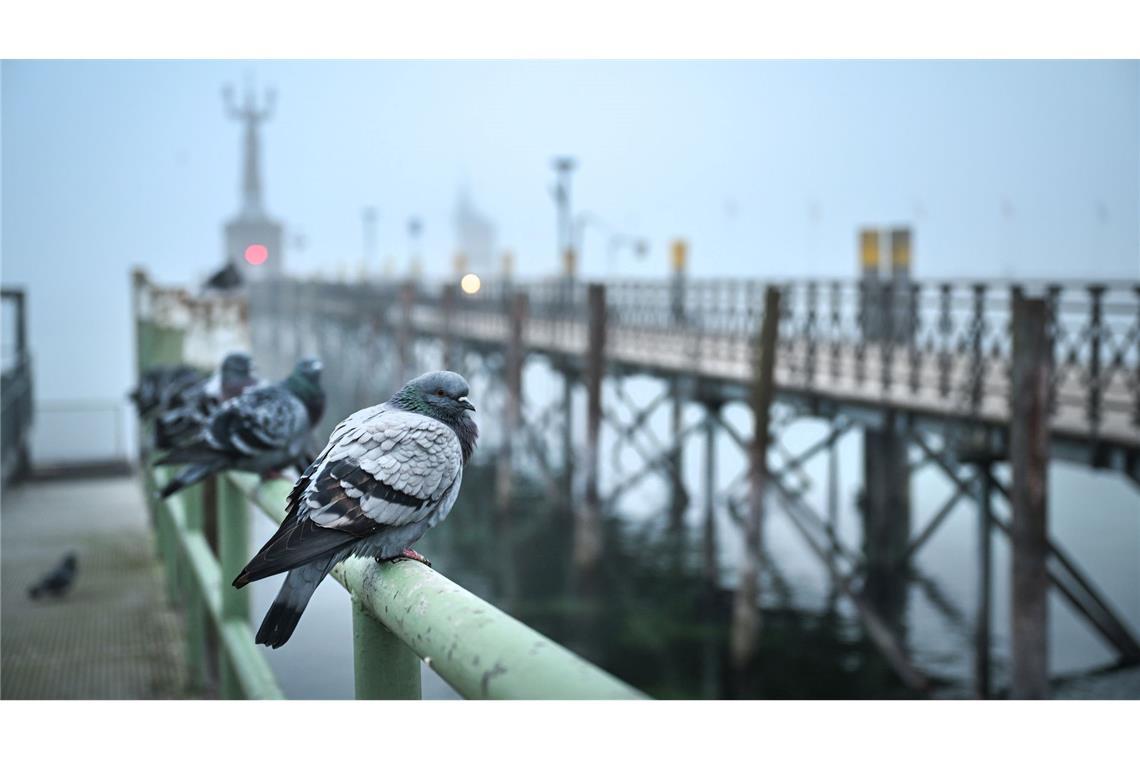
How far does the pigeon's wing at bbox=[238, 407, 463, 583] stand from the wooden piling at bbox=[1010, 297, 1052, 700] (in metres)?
3.84

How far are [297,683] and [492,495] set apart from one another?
1029 cm

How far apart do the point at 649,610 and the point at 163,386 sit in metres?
5.57

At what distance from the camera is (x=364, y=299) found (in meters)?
11.2

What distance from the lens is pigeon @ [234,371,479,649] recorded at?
113 cm

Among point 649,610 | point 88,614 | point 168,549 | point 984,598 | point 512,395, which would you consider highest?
point 512,395

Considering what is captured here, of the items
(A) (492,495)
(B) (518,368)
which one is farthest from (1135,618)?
(A) (492,495)

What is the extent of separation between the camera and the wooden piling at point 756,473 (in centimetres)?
636

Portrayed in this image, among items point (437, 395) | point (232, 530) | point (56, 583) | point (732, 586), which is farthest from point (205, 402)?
point (732, 586)

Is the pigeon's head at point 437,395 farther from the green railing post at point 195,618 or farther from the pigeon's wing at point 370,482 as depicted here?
the green railing post at point 195,618

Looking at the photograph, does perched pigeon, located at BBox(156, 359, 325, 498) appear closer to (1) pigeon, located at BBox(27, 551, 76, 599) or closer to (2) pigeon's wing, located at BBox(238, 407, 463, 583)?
(2) pigeon's wing, located at BBox(238, 407, 463, 583)

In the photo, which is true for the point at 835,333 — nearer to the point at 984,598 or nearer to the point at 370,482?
the point at 984,598

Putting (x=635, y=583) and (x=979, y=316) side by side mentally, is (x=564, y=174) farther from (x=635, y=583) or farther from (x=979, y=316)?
(x=979, y=316)

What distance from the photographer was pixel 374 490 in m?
1.20

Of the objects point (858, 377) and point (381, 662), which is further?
point (858, 377)
